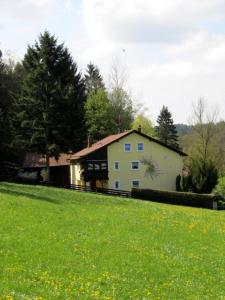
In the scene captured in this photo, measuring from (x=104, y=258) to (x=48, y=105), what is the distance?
47229 mm

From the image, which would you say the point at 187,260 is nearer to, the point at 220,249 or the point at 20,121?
the point at 220,249

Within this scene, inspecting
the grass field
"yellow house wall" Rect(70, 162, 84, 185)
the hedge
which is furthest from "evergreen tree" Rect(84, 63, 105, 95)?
the grass field

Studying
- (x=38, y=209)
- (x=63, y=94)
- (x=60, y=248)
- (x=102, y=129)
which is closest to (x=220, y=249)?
(x=60, y=248)

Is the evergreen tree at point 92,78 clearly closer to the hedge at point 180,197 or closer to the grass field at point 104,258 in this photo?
the hedge at point 180,197

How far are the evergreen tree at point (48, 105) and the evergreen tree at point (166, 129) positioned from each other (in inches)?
1779

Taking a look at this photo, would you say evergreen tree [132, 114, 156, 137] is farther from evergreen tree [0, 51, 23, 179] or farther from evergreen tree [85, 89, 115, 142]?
evergreen tree [0, 51, 23, 179]

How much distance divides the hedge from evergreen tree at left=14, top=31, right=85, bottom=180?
39.7 ft

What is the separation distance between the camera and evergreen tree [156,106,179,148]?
108m

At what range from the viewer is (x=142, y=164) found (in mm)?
68875

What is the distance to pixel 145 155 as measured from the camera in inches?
2717

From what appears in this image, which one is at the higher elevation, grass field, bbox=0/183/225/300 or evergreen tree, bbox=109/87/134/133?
evergreen tree, bbox=109/87/134/133

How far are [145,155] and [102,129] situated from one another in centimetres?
1710

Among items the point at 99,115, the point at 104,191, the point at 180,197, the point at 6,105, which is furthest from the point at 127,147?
the point at 6,105

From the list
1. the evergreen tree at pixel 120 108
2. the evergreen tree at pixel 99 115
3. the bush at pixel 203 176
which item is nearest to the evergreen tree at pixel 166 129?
the evergreen tree at pixel 120 108
